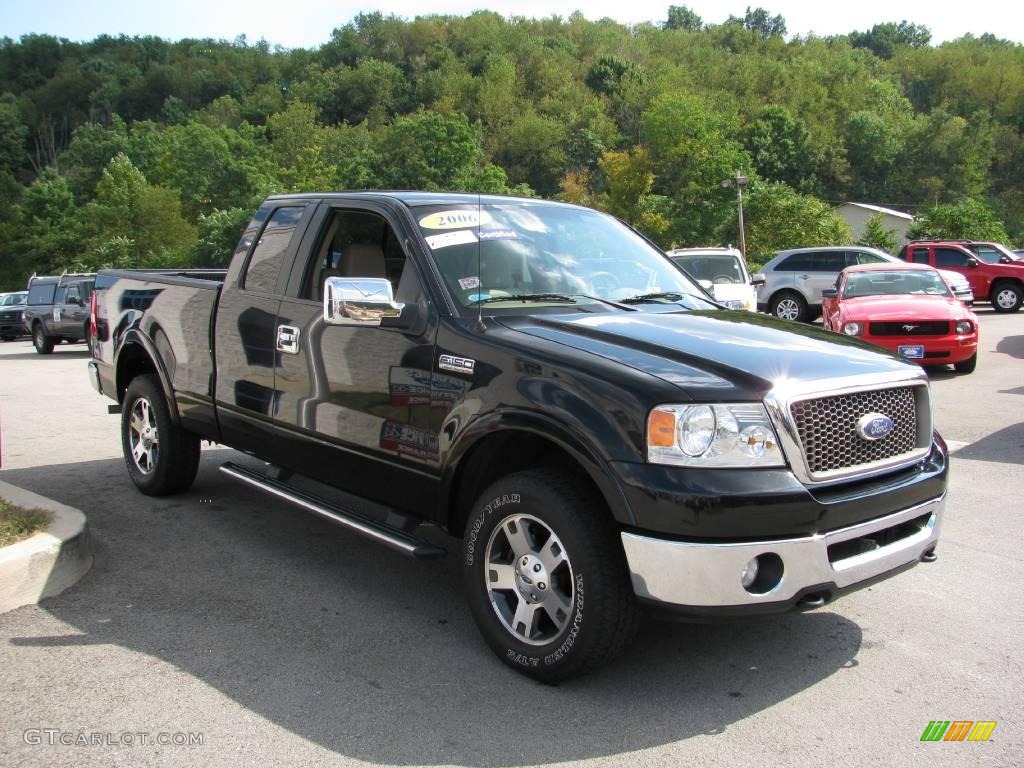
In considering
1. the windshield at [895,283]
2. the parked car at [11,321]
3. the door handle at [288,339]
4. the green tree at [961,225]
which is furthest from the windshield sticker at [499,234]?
the green tree at [961,225]

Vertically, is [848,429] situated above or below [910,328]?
above

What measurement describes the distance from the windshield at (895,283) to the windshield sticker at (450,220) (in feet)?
35.7

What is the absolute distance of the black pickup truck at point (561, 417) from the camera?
3320 mm

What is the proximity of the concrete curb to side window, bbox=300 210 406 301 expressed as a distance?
1.73m

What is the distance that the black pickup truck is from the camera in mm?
3320

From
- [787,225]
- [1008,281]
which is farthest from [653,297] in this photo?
[787,225]

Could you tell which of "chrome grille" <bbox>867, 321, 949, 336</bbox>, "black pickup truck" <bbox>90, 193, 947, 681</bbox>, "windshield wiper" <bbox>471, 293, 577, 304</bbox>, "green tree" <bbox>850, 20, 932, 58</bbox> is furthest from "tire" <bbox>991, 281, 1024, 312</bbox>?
"green tree" <bbox>850, 20, 932, 58</bbox>

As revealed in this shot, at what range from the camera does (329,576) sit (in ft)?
16.5

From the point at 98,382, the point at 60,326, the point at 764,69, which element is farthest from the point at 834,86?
the point at 98,382

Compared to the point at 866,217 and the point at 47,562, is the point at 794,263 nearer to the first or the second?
the point at 47,562

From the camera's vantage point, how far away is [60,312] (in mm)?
23844

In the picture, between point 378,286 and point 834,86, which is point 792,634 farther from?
point 834,86

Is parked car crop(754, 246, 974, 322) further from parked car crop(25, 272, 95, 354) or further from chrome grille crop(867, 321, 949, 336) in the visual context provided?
parked car crop(25, 272, 95, 354)

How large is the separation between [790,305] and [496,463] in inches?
794
